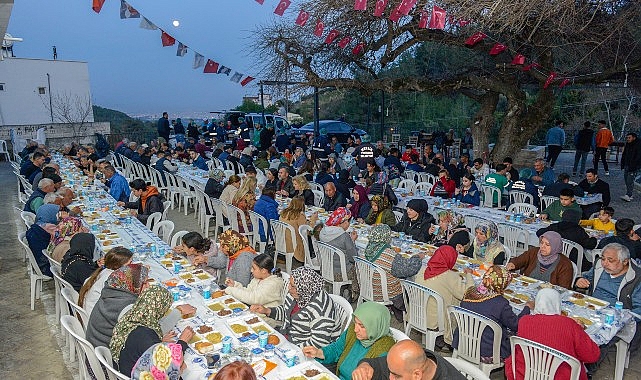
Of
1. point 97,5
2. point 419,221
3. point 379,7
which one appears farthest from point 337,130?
point 419,221

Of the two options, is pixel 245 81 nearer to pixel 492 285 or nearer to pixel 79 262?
pixel 79 262

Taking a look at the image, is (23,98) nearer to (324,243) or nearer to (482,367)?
(324,243)

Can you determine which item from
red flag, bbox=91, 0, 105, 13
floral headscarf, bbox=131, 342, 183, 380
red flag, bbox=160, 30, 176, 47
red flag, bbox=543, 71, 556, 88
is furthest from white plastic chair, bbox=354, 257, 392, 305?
red flag, bbox=543, 71, 556, 88

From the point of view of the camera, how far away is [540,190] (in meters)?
9.01

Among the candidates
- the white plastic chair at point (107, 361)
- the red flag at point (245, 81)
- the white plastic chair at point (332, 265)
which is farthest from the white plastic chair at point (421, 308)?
the red flag at point (245, 81)

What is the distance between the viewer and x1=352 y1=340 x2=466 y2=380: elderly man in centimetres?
260

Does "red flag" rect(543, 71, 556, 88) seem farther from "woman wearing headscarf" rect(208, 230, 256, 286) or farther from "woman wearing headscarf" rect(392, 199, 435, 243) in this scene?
"woman wearing headscarf" rect(208, 230, 256, 286)

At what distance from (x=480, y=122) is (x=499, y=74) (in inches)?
64.7

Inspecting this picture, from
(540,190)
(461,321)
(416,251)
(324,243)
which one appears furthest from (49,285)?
(540,190)

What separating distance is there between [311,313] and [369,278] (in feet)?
5.13

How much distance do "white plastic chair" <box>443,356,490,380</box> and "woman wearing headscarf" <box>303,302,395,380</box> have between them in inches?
16.6

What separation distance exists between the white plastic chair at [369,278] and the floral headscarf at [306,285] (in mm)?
1305

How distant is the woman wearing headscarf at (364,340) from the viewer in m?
3.12

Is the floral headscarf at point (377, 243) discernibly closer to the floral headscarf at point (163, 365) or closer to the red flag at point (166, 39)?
the floral headscarf at point (163, 365)
